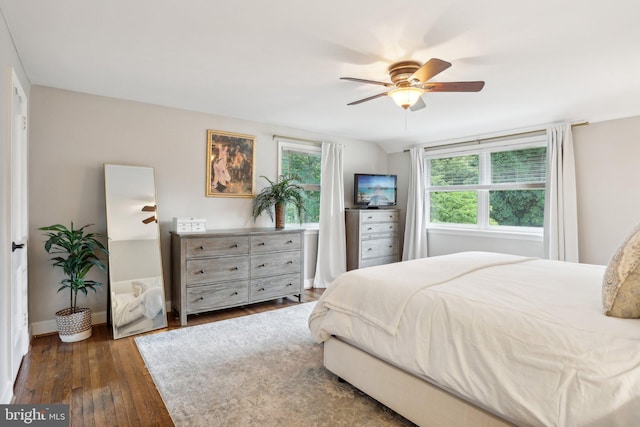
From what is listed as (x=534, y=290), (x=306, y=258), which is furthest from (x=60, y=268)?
(x=534, y=290)

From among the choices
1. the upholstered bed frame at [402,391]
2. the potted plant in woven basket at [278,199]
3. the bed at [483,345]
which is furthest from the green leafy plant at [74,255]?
the upholstered bed frame at [402,391]

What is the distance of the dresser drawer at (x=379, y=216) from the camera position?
5078mm

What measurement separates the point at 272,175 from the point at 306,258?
4.35 ft

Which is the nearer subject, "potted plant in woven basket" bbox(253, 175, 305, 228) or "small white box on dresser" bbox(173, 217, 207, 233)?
"small white box on dresser" bbox(173, 217, 207, 233)

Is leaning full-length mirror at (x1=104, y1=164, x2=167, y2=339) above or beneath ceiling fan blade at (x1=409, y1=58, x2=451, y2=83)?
beneath

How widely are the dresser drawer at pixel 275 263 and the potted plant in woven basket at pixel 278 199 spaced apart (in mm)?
488

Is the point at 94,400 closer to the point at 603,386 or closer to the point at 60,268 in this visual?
the point at 60,268

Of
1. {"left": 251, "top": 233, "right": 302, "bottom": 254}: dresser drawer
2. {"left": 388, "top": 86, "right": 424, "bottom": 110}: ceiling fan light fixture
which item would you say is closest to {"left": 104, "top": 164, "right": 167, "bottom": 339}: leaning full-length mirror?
{"left": 251, "top": 233, "right": 302, "bottom": 254}: dresser drawer

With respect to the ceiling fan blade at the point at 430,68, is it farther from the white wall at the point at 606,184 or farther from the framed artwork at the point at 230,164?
the white wall at the point at 606,184

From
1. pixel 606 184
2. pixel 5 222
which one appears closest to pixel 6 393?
pixel 5 222

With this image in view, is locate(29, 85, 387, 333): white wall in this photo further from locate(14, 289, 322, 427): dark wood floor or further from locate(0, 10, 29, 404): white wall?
locate(0, 10, 29, 404): white wall

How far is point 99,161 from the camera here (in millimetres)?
3418

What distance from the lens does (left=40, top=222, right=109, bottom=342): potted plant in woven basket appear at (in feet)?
Answer: 9.75

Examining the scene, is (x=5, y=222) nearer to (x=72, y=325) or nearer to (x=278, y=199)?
(x=72, y=325)
